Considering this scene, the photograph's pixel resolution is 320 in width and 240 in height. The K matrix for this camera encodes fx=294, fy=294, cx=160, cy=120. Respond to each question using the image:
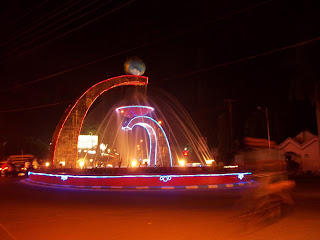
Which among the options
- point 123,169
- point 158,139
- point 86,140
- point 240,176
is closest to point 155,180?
point 123,169

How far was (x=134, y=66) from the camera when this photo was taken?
1162 inches

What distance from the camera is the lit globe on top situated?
2944 centimetres

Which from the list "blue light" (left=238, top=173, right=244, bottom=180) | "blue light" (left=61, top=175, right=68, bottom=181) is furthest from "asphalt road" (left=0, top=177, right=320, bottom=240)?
"blue light" (left=61, top=175, right=68, bottom=181)

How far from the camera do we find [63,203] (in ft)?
42.7

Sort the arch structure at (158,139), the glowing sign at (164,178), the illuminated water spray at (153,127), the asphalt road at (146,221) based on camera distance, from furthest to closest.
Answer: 1. the arch structure at (158,139)
2. the illuminated water spray at (153,127)
3. the glowing sign at (164,178)
4. the asphalt road at (146,221)

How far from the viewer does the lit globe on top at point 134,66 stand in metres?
29.4

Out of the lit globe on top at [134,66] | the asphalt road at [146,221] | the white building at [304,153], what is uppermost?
the lit globe on top at [134,66]

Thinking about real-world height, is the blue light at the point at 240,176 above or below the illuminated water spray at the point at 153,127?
below

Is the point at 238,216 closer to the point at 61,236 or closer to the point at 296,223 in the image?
the point at 296,223

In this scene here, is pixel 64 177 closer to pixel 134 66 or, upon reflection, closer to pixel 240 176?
pixel 240 176

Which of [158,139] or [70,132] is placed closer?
[70,132]

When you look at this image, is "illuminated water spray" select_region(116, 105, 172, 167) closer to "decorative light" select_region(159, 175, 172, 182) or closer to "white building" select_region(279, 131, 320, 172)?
"decorative light" select_region(159, 175, 172, 182)

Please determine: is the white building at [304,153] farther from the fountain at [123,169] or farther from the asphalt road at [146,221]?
the asphalt road at [146,221]

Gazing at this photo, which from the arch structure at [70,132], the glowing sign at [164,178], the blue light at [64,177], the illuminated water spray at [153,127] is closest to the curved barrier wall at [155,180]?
the glowing sign at [164,178]
